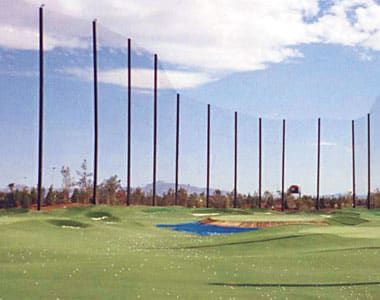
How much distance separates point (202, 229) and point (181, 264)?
1365 cm

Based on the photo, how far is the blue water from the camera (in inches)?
1005

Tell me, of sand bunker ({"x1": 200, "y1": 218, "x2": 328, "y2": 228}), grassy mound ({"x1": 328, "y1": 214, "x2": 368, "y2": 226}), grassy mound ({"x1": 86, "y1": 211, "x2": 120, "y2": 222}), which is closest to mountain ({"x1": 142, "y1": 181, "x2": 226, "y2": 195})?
grassy mound ({"x1": 86, "y1": 211, "x2": 120, "y2": 222})

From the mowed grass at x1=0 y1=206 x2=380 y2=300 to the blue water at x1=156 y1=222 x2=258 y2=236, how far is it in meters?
4.78

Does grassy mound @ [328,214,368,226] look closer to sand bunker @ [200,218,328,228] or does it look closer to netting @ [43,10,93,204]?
sand bunker @ [200,218,328,228]

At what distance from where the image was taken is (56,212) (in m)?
28.3

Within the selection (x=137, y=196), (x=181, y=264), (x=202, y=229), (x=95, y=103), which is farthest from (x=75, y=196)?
(x=181, y=264)

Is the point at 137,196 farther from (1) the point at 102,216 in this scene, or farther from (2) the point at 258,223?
(2) the point at 258,223

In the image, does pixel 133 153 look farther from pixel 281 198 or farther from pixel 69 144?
pixel 281 198

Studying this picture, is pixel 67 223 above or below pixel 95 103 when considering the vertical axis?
below

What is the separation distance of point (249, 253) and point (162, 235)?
5.88 m

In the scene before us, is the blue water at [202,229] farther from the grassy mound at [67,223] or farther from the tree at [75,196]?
the tree at [75,196]

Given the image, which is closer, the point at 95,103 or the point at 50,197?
the point at 95,103

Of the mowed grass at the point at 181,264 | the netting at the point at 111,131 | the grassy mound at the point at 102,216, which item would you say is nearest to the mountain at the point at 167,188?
the netting at the point at 111,131

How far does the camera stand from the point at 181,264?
13164mm
